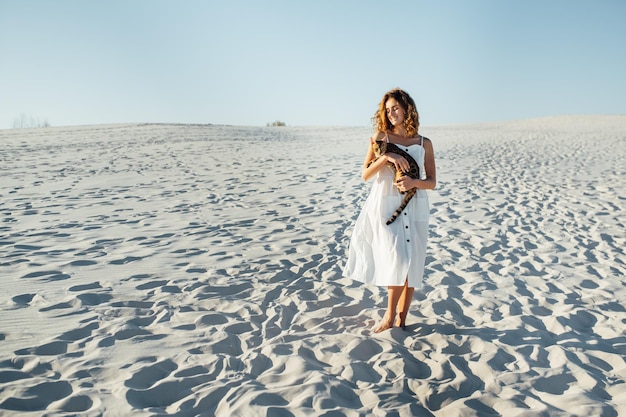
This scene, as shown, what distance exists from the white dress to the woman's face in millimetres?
202

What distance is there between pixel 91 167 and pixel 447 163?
1026 cm

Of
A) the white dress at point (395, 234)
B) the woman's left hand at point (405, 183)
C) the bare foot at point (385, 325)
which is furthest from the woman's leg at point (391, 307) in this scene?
the woman's left hand at point (405, 183)

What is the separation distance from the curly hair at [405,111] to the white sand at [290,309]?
1.56 meters

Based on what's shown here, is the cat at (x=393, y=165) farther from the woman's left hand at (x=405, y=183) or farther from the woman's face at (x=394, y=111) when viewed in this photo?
the woman's face at (x=394, y=111)

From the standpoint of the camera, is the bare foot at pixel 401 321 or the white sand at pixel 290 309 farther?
the bare foot at pixel 401 321

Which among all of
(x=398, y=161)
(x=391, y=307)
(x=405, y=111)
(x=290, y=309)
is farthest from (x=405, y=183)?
(x=290, y=309)

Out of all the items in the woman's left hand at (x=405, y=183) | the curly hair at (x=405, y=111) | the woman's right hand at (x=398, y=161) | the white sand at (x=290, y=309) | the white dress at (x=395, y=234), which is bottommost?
the white sand at (x=290, y=309)

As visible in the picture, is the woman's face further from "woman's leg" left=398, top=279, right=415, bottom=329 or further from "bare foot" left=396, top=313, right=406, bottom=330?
"bare foot" left=396, top=313, right=406, bottom=330

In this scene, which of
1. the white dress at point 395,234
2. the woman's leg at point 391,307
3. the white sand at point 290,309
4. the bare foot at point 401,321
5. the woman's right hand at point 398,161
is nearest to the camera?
the white sand at point 290,309

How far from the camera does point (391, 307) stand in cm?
394

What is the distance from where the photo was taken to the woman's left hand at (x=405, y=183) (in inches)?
142

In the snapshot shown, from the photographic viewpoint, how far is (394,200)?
3.76 m

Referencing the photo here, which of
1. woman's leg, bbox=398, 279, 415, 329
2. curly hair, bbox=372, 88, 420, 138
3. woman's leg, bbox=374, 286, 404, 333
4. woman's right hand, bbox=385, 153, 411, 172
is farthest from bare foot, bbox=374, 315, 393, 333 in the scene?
curly hair, bbox=372, 88, 420, 138

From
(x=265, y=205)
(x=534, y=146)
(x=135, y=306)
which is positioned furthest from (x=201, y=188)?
(x=534, y=146)
